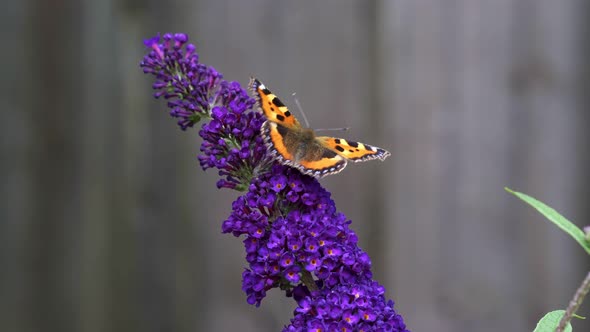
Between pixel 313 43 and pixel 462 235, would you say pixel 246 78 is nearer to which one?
pixel 313 43

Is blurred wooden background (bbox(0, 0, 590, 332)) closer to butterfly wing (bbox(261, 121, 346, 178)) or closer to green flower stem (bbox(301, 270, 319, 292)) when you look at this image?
butterfly wing (bbox(261, 121, 346, 178))

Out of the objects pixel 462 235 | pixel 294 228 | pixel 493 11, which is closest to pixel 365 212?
pixel 462 235

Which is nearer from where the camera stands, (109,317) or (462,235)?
(109,317)

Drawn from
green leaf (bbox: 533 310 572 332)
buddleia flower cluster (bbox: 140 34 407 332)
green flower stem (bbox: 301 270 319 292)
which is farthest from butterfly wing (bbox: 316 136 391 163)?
green leaf (bbox: 533 310 572 332)

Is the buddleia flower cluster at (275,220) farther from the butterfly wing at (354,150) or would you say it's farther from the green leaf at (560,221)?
the green leaf at (560,221)

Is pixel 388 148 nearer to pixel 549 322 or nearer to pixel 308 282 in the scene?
pixel 308 282

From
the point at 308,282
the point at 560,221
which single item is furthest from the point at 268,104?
the point at 560,221
